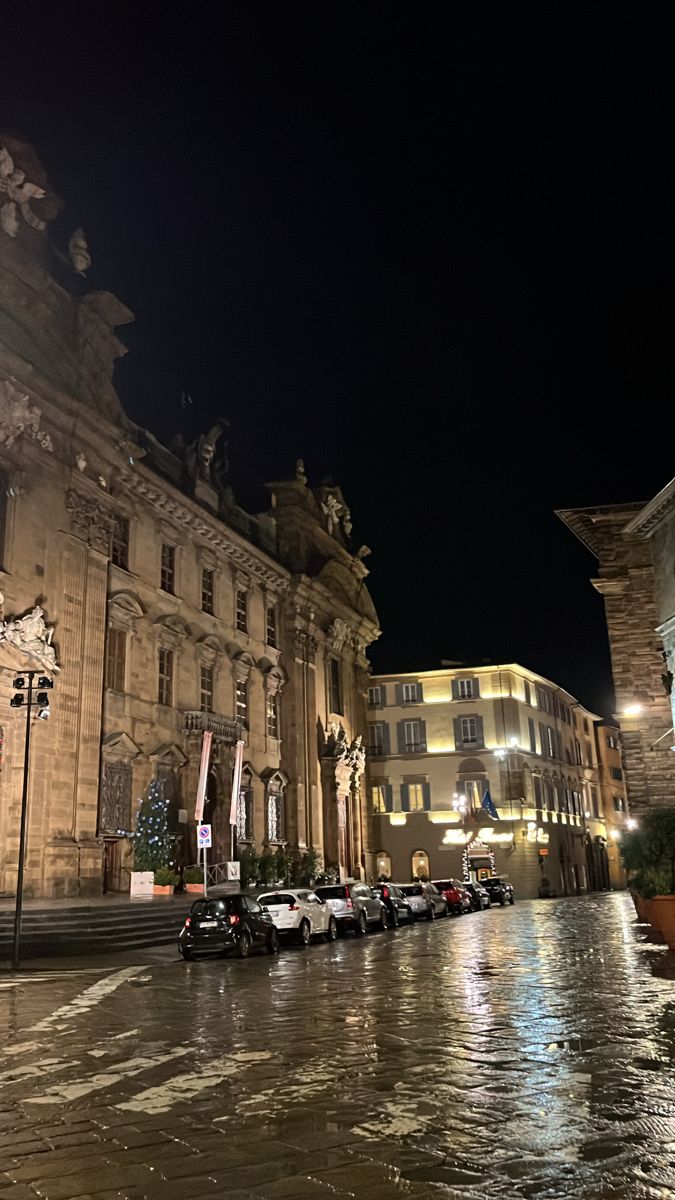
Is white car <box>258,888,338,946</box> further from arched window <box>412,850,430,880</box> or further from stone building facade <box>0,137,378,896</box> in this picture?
arched window <box>412,850,430,880</box>

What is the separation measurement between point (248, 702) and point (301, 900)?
1874 cm

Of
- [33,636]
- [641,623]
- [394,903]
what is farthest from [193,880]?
[641,623]

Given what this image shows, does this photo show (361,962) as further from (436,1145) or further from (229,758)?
(229,758)

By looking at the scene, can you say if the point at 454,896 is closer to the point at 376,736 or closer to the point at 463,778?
the point at 463,778

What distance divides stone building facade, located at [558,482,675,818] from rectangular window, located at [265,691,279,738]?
17.1 metres

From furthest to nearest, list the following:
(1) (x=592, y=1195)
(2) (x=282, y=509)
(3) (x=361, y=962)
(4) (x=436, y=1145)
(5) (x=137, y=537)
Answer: (2) (x=282, y=509) → (5) (x=137, y=537) → (3) (x=361, y=962) → (4) (x=436, y=1145) → (1) (x=592, y=1195)

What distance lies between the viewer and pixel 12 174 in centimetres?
2977

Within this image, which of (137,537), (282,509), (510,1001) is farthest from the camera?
(282,509)

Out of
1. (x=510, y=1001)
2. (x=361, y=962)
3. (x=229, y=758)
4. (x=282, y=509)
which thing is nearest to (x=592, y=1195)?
(x=510, y=1001)

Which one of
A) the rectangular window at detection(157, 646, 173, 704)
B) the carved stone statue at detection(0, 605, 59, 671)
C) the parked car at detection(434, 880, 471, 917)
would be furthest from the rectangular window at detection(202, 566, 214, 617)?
the parked car at detection(434, 880, 471, 917)

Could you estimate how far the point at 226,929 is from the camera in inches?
817

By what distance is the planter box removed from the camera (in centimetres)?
2894

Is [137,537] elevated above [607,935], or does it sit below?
above

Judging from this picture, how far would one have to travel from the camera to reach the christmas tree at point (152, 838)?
30.0 meters
